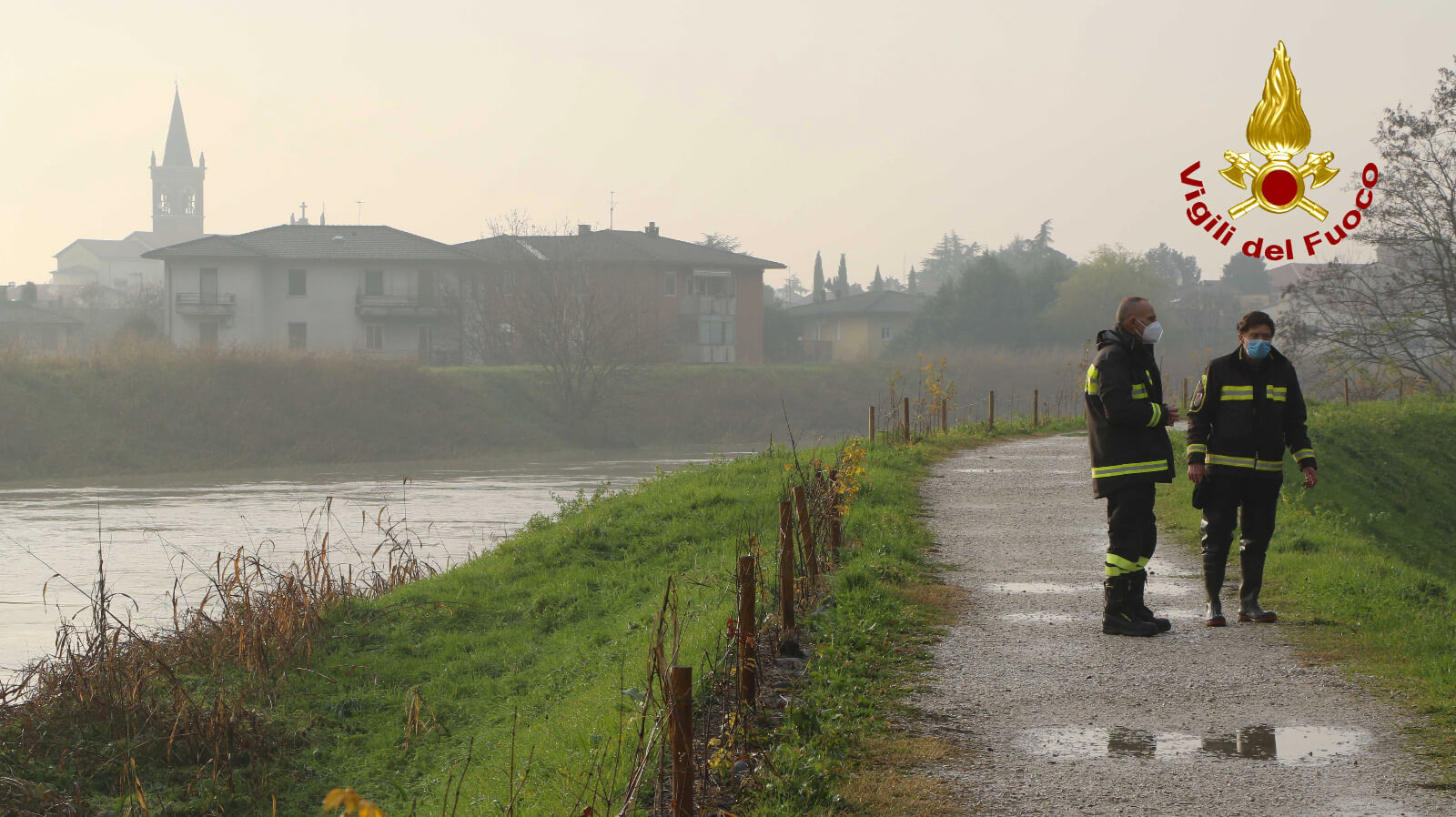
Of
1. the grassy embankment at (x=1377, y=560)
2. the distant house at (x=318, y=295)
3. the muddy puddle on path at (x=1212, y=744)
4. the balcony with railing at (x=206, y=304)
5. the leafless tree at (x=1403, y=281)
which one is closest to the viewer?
the muddy puddle on path at (x=1212, y=744)

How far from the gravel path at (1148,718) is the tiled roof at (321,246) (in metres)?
61.7

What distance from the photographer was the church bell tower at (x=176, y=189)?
566ft

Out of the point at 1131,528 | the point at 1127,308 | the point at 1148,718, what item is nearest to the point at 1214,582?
the point at 1131,528

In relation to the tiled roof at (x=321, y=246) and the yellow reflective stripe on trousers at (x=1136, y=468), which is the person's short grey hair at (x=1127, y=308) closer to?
the yellow reflective stripe on trousers at (x=1136, y=468)

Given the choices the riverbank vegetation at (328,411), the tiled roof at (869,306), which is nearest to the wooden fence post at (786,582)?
the riverbank vegetation at (328,411)

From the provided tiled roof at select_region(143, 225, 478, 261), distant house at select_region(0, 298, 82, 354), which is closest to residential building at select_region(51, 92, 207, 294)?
distant house at select_region(0, 298, 82, 354)

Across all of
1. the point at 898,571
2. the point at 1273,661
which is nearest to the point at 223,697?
the point at 898,571

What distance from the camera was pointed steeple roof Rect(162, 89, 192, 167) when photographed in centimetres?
17325

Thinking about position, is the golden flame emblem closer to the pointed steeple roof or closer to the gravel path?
the gravel path

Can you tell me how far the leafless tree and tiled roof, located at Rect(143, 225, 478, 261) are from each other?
44093 millimetres

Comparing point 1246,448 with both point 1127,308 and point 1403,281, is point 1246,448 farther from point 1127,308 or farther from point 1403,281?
point 1403,281

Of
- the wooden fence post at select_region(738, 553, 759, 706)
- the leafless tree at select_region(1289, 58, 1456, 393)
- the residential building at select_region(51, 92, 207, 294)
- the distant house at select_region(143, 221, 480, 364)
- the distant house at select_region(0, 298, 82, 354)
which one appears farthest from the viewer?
the residential building at select_region(51, 92, 207, 294)

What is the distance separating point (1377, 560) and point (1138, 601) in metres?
4.07

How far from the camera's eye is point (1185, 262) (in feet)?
496
